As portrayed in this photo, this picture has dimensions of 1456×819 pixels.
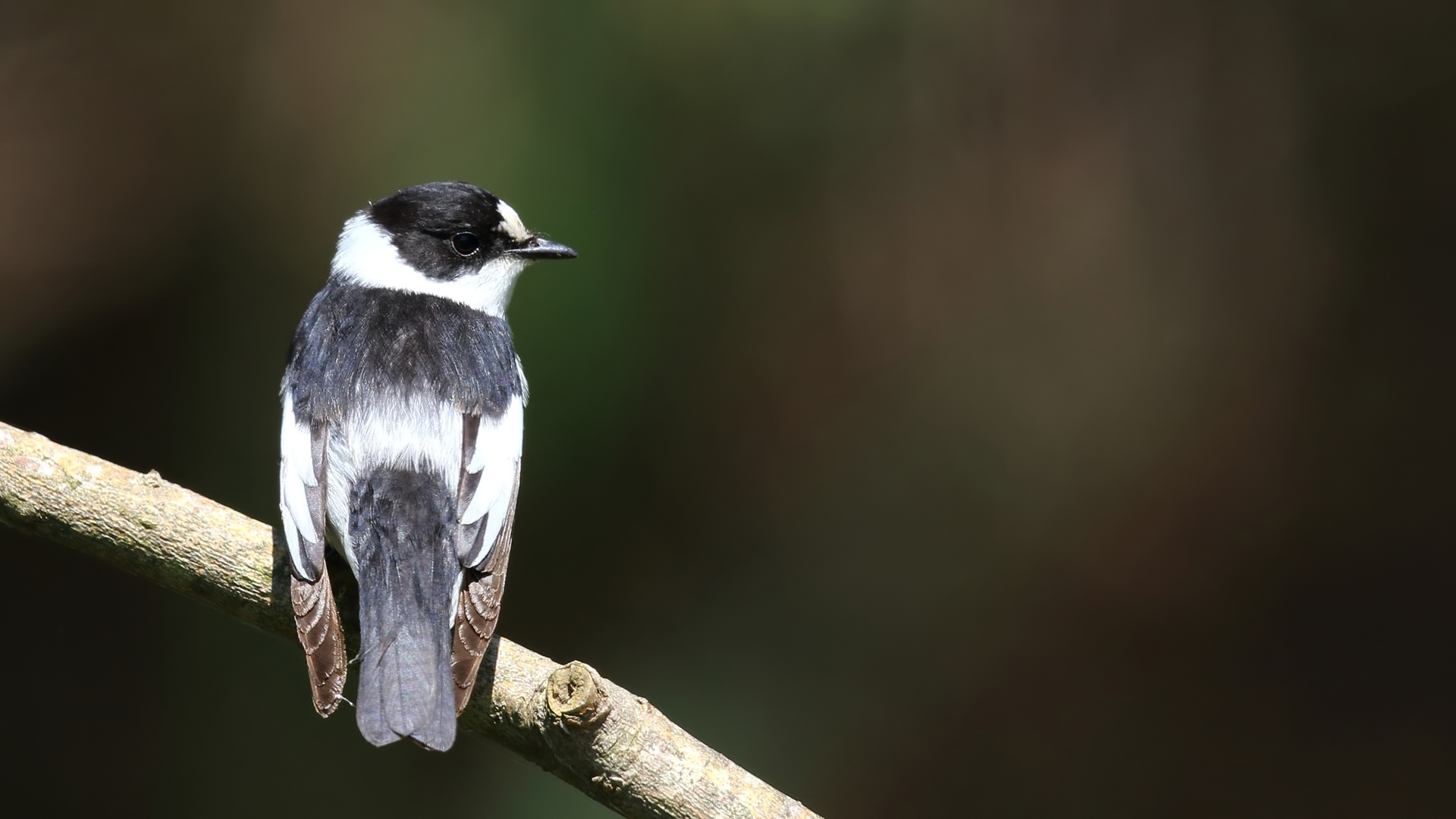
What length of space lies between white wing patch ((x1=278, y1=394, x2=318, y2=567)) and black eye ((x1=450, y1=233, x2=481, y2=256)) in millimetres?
557

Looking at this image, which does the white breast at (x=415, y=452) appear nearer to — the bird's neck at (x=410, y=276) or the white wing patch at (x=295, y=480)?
the white wing patch at (x=295, y=480)

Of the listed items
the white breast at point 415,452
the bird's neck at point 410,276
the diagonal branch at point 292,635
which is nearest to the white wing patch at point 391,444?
the white breast at point 415,452

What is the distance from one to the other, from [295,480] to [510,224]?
0.88 m

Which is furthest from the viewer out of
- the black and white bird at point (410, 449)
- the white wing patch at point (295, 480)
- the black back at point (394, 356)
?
the black back at point (394, 356)

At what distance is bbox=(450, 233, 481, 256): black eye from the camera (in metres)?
2.97

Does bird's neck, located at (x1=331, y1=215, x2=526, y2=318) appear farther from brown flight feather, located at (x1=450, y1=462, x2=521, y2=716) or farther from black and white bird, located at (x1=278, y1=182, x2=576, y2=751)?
brown flight feather, located at (x1=450, y1=462, x2=521, y2=716)

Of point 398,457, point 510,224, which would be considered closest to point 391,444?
point 398,457

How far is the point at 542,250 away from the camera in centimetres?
303

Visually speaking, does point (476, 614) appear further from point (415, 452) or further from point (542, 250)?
point (542, 250)

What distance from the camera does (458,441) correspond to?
99.7 inches

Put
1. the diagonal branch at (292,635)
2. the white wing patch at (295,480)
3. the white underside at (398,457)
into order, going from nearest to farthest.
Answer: the diagonal branch at (292,635)
the white wing patch at (295,480)
the white underside at (398,457)

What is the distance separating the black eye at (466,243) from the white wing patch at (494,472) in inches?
18.1

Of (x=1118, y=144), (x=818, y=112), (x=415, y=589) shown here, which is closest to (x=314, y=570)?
(x=415, y=589)

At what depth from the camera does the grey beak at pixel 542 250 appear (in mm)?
3018
